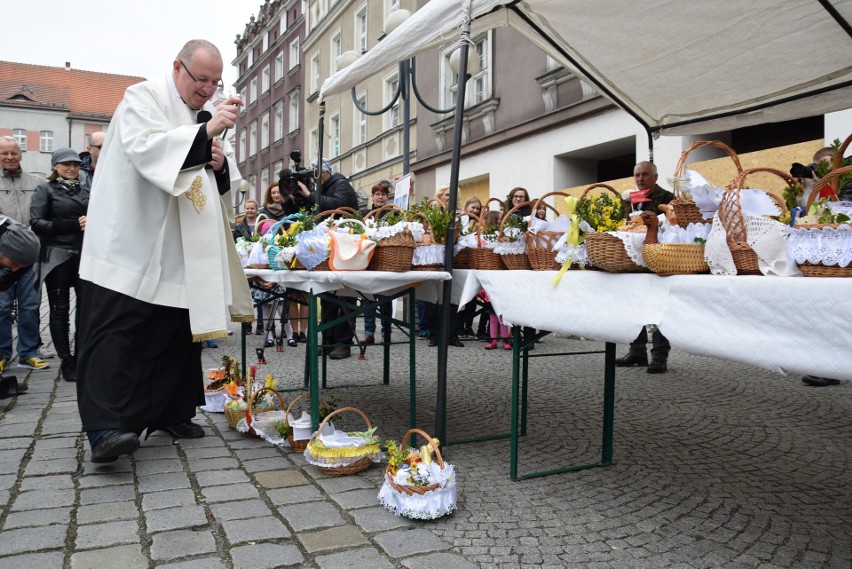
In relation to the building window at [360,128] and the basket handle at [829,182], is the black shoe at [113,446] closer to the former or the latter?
the basket handle at [829,182]

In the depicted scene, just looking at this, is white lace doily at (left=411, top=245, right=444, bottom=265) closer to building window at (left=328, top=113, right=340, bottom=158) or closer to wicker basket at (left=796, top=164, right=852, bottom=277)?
wicker basket at (left=796, top=164, right=852, bottom=277)

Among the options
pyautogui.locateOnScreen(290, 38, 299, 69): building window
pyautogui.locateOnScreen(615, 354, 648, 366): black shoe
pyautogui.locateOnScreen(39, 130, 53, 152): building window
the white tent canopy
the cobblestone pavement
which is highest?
pyautogui.locateOnScreen(290, 38, 299, 69): building window

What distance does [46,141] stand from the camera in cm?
4700

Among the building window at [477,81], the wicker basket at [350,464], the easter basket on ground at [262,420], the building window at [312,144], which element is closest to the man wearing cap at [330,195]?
the easter basket on ground at [262,420]

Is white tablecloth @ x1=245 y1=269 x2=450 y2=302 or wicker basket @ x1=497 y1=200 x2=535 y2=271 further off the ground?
wicker basket @ x1=497 y1=200 x2=535 y2=271

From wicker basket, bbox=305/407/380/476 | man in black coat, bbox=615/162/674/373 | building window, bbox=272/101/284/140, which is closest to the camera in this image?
wicker basket, bbox=305/407/380/476

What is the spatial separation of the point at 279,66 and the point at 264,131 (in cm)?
321

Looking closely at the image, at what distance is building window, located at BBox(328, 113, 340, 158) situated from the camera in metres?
22.3

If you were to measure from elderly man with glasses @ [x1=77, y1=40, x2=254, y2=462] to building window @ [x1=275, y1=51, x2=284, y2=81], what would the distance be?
29.1 metres

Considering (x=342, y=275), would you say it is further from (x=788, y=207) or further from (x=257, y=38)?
(x=257, y=38)

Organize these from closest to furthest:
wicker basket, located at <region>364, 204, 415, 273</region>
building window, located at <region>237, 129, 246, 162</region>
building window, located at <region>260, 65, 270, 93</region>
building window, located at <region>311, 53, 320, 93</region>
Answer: wicker basket, located at <region>364, 204, 415, 273</region>, building window, located at <region>311, 53, 320, 93</region>, building window, located at <region>260, 65, 270, 93</region>, building window, located at <region>237, 129, 246, 162</region>

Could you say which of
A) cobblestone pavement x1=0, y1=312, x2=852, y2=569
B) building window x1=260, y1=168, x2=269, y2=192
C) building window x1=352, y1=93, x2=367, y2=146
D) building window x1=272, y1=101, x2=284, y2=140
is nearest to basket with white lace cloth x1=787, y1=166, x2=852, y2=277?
cobblestone pavement x1=0, y1=312, x2=852, y2=569

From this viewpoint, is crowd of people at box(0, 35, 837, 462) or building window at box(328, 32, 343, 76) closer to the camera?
crowd of people at box(0, 35, 837, 462)

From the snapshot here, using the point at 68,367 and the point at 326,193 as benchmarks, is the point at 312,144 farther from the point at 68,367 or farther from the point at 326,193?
the point at 68,367
